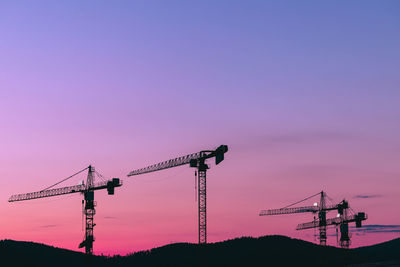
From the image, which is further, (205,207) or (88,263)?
(88,263)

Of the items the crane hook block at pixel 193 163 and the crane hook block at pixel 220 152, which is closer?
the crane hook block at pixel 220 152

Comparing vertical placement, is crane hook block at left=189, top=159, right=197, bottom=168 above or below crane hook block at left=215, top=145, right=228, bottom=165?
below

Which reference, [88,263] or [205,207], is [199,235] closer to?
[205,207]

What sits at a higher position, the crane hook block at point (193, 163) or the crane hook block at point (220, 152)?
the crane hook block at point (220, 152)

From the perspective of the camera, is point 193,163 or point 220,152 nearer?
point 220,152

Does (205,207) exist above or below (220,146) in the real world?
below

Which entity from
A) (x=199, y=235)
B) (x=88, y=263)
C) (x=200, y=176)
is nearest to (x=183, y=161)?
(x=200, y=176)

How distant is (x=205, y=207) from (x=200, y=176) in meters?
10.2

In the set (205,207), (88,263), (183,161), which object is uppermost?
(183,161)

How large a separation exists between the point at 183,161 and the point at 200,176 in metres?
19.7

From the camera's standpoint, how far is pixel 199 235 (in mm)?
175125

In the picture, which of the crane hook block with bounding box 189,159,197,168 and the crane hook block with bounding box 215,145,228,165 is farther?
the crane hook block with bounding box 189,159,197,168

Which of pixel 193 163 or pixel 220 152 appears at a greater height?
pixel 220 152

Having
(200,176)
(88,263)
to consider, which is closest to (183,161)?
(200,176)
